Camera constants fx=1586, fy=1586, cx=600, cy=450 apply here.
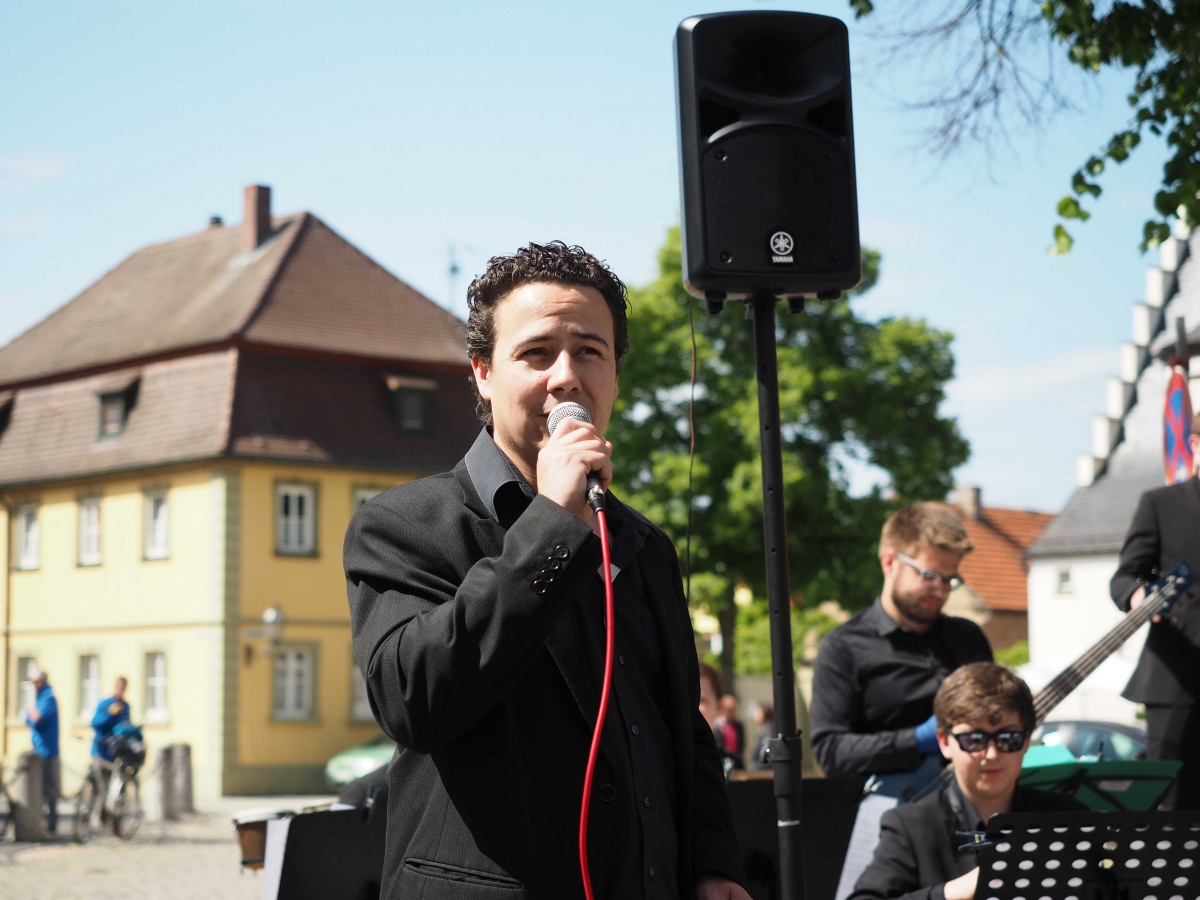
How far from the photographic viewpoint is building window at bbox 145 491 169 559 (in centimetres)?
3459

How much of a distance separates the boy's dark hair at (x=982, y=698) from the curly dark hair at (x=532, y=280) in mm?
2302

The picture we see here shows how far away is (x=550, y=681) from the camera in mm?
2594

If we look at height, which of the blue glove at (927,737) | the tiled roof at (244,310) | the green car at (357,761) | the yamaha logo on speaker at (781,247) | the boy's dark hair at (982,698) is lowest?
the green car at (357,761)

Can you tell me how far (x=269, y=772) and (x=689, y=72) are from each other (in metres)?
30.4

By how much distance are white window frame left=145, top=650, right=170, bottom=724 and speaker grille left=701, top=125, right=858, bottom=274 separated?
1252 inches

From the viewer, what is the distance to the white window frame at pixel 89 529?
118 ft

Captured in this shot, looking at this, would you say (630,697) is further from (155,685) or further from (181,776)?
(155,685)

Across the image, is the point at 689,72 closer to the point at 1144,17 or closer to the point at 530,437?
the point at 530,437

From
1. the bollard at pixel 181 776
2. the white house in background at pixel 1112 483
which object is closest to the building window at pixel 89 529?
the bollard at pixel 181 776

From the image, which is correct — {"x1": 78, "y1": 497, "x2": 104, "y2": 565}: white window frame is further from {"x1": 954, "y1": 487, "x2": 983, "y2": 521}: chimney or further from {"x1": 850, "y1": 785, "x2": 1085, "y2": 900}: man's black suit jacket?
{"x1": 954, "y1": 487, "x2": 983, "y2": 521}: chimney

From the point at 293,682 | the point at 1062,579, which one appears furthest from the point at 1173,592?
the point at 1062,579

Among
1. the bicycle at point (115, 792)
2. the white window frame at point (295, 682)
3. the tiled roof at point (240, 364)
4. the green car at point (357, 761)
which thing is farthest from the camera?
the tiled roof at point (240, 364)

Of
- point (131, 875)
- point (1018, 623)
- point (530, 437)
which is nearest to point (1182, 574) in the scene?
point (530, 437)

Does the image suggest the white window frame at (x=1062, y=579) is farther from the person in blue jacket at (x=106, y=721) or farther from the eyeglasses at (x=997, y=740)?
the eyeglasses at (x=997, y=740)
